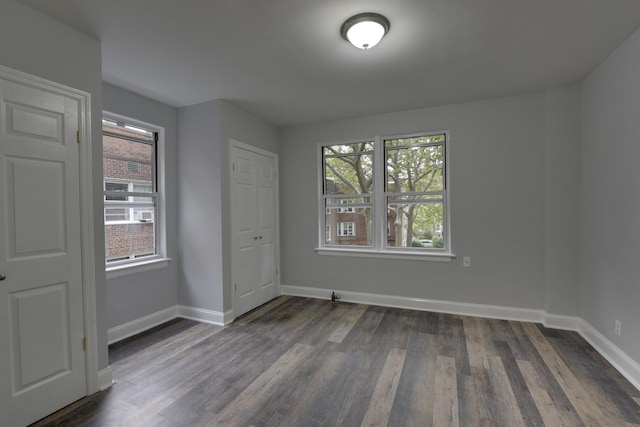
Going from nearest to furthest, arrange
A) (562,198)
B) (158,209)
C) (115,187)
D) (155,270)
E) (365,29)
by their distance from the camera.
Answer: (365,29)
(115,187)
(562,198)
(155,270)
(158,209)

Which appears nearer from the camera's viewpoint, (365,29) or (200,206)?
(365,29)

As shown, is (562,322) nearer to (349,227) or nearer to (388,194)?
(388,194)

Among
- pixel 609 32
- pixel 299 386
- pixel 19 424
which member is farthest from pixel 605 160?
pixel 19 424

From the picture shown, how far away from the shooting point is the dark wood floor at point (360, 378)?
189cm

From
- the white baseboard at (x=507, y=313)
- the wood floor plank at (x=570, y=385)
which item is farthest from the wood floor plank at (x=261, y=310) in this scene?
the wood floor plank at (x=570, y=385)

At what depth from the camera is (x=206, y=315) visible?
11.5 feet

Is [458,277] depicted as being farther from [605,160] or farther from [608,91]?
[608,91]

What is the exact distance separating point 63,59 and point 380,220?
3.50 metres

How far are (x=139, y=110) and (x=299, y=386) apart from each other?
3.18 metres

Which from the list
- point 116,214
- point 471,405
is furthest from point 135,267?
point 471,405

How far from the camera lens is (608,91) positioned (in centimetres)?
258

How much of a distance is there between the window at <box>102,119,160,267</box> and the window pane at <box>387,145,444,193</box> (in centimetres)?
301

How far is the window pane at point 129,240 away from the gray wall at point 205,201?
1.15 ft

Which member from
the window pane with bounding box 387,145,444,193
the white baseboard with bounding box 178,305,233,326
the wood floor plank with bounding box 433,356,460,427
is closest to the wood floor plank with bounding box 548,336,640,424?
the wood floor plank with bounding box 433,356,460,427
